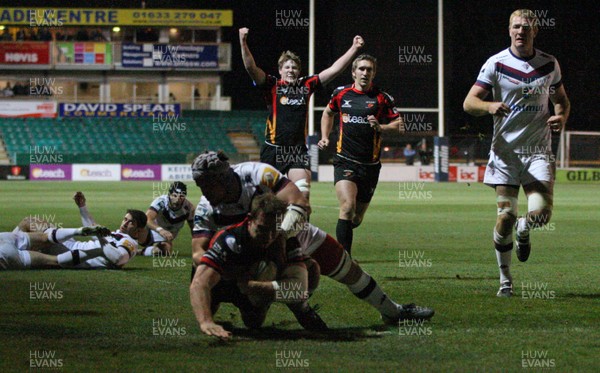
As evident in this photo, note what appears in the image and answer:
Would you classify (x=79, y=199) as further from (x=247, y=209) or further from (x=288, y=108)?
(x=247, y=209)

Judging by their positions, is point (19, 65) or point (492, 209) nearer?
point (492, 209)

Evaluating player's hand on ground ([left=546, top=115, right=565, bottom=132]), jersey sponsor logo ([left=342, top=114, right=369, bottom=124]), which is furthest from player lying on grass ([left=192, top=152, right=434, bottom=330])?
jersey sponsor logo ([left=342, top=114, right=369, bottom=124])

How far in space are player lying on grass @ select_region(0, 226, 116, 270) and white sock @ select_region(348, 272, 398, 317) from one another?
4.43 meters

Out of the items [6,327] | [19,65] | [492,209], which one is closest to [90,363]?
[6,327]

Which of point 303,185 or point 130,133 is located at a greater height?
point 130,133

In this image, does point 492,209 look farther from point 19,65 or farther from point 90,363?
point 19,65

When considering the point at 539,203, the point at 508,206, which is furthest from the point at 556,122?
the point at 508,206

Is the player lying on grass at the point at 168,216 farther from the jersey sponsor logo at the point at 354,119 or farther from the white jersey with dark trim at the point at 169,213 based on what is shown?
the jersey sponsor logo at the point at 354,119

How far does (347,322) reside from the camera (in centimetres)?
781

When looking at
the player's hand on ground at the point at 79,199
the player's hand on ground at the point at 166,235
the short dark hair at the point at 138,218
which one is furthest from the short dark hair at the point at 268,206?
the player's hand on ground at the point at 166,235

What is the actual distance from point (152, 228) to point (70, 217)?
7878 mm

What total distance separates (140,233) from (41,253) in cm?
171

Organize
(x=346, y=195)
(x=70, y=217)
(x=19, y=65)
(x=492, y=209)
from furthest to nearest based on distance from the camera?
(x=19, y=65), (x=492, y=209), (x=70, y=217), (x=346, y=195)

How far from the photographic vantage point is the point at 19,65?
189ft
